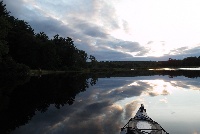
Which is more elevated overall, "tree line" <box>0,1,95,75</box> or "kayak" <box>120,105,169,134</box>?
"tree line" <box>0,1,95,75</box>

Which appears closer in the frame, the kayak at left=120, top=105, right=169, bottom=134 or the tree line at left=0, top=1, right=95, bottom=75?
the kayak at left=120, top=105, right=169, bottom=134

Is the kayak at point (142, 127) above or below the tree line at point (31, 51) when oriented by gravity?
below

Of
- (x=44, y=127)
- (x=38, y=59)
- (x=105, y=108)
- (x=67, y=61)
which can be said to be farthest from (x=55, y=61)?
(x=44, y=127)

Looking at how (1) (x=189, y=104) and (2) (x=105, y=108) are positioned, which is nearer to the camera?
(2) (x=105, y=108)

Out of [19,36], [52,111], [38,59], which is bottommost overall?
[52,111]

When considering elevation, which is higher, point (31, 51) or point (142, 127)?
point (31, 51)

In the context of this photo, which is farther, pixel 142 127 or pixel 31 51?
pixel 31 51

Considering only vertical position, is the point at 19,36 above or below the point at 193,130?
above

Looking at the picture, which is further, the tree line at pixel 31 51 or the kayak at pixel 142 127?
the tree line at pixel 31 51

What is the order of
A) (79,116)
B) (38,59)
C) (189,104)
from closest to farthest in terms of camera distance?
(79,116)
(189,104)
(38,59)

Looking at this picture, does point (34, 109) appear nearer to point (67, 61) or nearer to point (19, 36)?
point (19, 36)

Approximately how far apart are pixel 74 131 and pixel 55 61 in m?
114

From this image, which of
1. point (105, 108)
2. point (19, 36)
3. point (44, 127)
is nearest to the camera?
point (44, 127)

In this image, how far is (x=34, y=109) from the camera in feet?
114
